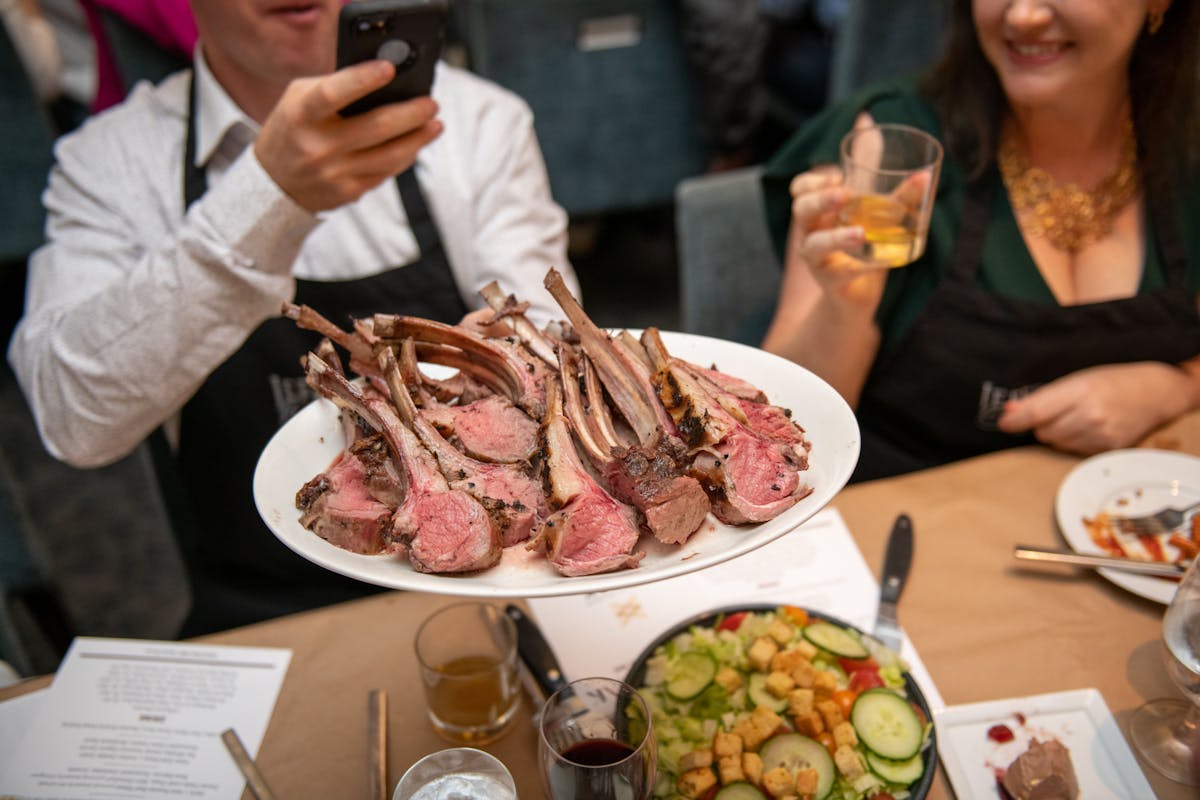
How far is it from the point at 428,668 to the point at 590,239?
325 centimetres

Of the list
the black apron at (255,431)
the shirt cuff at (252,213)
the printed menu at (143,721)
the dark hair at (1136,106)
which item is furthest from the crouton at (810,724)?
the dark hair at (1136,106)

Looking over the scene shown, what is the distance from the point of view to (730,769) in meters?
1.17

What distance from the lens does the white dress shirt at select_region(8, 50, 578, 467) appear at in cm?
140

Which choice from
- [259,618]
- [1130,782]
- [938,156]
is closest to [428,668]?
[259,618]

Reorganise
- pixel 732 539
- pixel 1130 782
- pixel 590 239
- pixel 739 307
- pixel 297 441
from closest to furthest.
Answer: pixel 732 539
pixel 297 441
pixel 1130 782
pixel 739 307
pixel 590 239

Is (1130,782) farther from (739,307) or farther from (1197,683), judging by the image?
(739,307)

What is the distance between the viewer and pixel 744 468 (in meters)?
0.95

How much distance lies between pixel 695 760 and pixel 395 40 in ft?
3.44

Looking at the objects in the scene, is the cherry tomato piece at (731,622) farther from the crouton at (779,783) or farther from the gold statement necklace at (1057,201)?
the gold statement necklace at (1057,201)

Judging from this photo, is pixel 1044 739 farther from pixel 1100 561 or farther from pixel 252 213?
pixel 252 213

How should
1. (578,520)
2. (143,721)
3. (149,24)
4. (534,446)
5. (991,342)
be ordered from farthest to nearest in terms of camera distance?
(149,24) → (991,342) → (143,721) → (534,446) → (578,520)

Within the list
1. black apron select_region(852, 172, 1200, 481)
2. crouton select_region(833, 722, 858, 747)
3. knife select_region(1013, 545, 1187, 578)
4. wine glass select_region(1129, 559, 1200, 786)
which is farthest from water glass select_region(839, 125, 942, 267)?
crouton select_region(833, 722, 858, 747)

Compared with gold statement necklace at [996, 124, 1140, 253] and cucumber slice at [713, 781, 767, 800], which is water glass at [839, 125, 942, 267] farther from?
cucumber slice at [713, 781, 767, 800]

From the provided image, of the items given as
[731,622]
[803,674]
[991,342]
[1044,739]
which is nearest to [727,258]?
[991,342]
